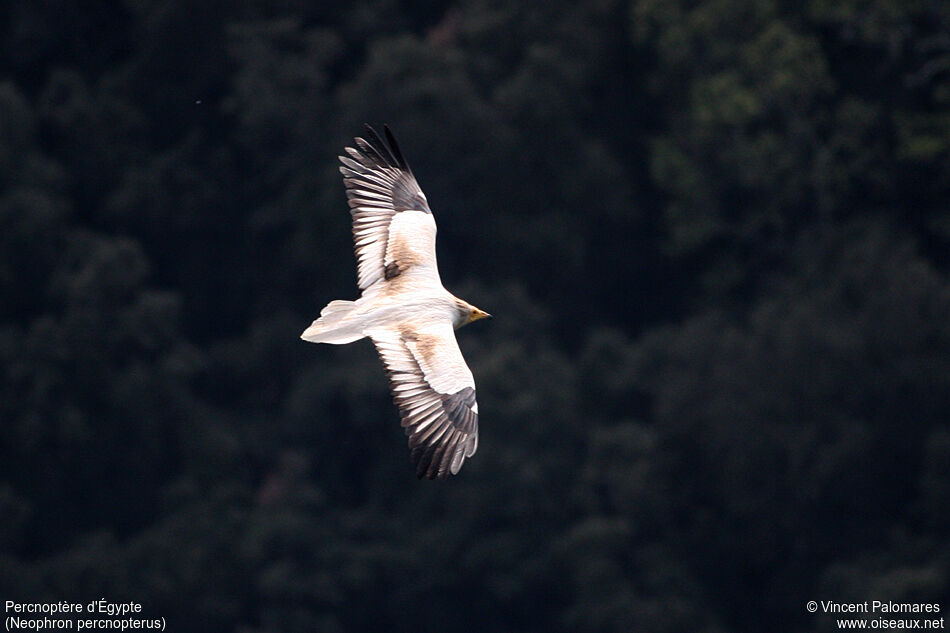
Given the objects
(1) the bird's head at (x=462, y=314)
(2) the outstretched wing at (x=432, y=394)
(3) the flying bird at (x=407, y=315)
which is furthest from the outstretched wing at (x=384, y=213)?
A: (2) the outstretched wing at (x=432, y=394)

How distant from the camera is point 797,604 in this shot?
46.0 m

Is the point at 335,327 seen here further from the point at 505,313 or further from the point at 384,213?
the point at 505,313

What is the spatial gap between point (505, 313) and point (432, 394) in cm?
3202

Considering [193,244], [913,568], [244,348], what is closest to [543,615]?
[913,568]

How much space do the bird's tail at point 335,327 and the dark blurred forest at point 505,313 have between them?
26578mm

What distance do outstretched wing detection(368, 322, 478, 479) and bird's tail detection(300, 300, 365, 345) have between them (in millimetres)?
188

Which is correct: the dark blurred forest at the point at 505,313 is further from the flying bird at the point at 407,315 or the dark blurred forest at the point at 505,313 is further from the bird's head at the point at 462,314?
the bird's head at the point at 462,314

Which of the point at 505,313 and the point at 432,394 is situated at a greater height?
the point at 505,313

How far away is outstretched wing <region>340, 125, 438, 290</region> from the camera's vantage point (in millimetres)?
19422

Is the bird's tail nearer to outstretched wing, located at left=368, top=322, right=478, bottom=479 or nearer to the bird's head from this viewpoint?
outstretched wing, located at left=368, top=322, right=478, bottom=479

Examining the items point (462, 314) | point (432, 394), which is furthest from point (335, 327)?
point (462, 314)

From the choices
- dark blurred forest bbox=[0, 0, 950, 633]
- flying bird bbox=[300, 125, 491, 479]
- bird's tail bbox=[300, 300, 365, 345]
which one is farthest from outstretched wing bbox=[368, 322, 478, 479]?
dark blurred forest bbox=[0, 0, 950, 633]

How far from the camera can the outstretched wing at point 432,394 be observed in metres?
16.8

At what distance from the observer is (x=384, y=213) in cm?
1991
